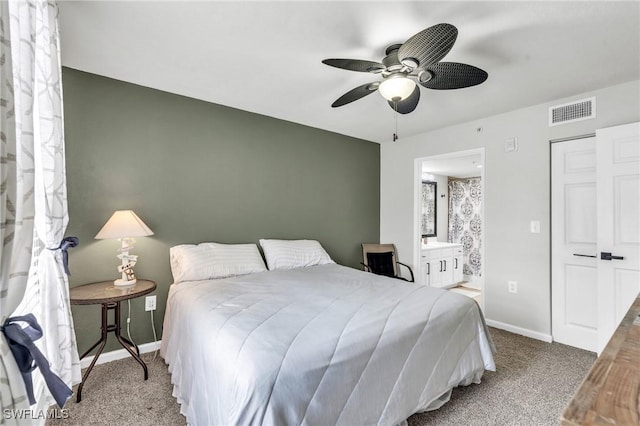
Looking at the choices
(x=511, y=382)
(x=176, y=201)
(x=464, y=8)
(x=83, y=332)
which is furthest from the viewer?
(x=176, y=201)

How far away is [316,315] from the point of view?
68.1 inches

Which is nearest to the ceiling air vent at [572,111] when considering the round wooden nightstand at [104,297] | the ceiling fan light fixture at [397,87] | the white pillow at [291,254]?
the ceiling fan light fixture at [397,87]

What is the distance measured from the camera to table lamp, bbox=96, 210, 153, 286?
229 centimetres

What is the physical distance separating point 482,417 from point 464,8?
2.43 m

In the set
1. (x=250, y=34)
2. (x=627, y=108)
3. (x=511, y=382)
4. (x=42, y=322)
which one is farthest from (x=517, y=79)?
(x=42, y=322)

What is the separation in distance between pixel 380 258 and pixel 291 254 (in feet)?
5.26

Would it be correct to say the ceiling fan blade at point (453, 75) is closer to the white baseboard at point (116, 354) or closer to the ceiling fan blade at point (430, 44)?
the ceiling fan blade at point (430, 44)

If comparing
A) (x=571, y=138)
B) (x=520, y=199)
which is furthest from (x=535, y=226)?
(x=571, y=138)

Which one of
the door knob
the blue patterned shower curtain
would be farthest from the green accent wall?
the blue patterned shower curtain

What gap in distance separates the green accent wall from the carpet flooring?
50 centimetres

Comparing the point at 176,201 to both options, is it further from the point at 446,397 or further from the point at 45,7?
the point at 446,397

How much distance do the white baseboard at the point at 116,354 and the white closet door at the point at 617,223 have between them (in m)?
3.91

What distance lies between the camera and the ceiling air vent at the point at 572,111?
2740mm

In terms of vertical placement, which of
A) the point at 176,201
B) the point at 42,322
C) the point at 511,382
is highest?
the point at 176,201
